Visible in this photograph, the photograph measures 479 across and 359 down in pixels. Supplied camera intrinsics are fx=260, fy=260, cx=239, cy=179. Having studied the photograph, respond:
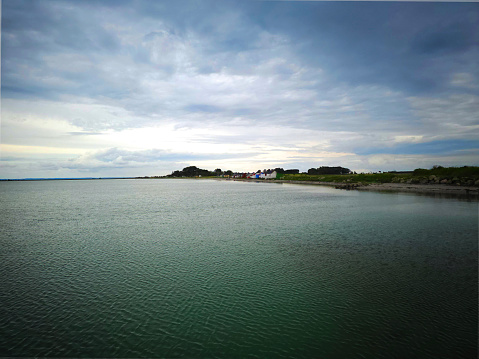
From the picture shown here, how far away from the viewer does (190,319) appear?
10.6m

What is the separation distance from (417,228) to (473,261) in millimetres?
10823

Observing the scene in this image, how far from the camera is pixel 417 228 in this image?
88.6ft

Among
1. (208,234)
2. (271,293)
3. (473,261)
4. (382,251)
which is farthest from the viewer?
(208,234)

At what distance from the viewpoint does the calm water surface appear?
9.03m

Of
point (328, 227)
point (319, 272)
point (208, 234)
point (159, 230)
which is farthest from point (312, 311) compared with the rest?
point (159, 230)

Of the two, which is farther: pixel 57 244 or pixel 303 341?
pixel 57 244

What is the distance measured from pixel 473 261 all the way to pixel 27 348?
77.6 feet

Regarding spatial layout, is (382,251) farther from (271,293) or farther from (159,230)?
(159,230)

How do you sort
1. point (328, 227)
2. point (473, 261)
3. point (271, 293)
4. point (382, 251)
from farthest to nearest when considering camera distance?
point (328, 227), point (382, 251), point (473, 261), point (271, 293)

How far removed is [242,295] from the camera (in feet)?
41.9

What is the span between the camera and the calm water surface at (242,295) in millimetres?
9031

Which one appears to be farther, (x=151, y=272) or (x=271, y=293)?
(x=151, y=272)

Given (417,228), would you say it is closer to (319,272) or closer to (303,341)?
(319,272)

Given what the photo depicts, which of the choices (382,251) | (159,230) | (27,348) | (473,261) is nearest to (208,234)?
(159,230)
